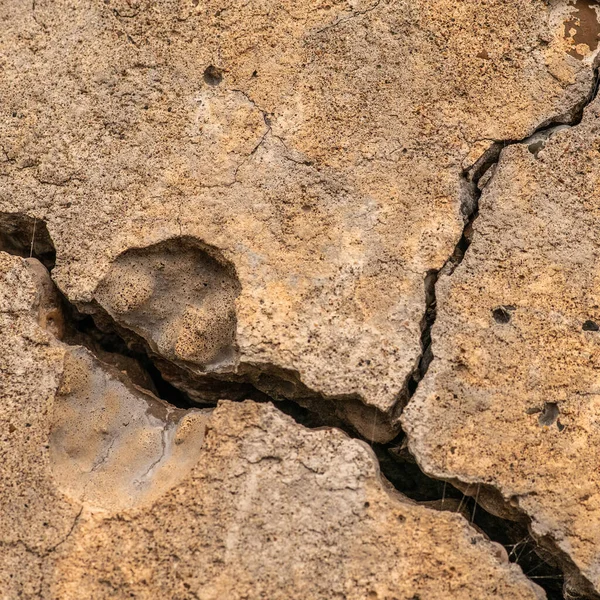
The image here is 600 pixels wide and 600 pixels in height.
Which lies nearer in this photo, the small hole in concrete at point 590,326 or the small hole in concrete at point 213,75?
the small hole in concrete at point 590,326

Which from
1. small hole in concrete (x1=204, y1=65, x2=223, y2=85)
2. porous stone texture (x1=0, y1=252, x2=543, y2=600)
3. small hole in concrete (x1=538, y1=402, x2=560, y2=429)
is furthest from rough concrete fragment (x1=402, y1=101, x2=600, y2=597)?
small hole in concrete (x1=204, y1=65, x2=223, y2=85)

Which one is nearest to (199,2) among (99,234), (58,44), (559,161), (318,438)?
(58,44)

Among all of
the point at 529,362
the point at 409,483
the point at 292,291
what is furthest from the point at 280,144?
the point at 409,483

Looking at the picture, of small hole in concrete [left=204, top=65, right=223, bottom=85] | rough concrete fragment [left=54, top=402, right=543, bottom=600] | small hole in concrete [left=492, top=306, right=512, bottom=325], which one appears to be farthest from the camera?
small hole in concrete [left=204, top=65, right=223, bottom=85]

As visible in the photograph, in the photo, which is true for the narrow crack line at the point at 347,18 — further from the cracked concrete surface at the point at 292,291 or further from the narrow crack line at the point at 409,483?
the narrow crack line at the point at 409,483

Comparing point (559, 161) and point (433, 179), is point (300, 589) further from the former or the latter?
point (559, 161)

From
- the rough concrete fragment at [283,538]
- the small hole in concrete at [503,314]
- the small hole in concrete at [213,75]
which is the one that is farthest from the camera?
the small hole in concrete at [213,75]

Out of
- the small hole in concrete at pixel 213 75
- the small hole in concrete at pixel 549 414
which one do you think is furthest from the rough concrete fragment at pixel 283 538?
the small hole in concrete at pixel 213 75

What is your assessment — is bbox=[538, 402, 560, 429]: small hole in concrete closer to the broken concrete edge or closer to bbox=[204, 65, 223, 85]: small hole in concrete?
the broken concrete edge
